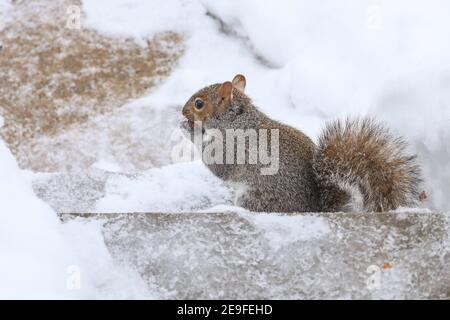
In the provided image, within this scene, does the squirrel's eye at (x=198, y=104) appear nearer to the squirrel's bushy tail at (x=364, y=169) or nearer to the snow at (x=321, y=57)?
the squirrel's bushy tail at (x=364, y=169)

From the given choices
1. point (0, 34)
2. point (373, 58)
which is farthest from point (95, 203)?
point (0, 34)

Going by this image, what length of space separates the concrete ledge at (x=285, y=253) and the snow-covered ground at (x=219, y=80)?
29mm

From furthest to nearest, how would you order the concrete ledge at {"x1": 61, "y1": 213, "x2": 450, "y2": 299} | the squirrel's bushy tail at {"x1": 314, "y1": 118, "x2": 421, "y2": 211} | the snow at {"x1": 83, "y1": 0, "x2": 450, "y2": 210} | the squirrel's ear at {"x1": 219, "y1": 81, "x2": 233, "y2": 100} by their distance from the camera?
the snow at {"x1": 83, "y1": 0, "x2": 450, "y2": 210} → the squirrel's ear at {"x1": 219, "y1": 81, "x2": 233, "y2": 100} → the squirrel's bushy tail at {"x1": 314, "y1": 118, "x2": 421, "y2": 211} → the concrete ledge at {"x1": 61, "y1": 213, "x2": 450, "y2": 299}

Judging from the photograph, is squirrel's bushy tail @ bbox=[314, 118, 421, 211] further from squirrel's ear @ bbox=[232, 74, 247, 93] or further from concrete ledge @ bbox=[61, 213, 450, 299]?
concrete ledge @ bbox=[61, 213, 450, 299]

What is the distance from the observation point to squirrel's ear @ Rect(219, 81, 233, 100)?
3393 millimetres

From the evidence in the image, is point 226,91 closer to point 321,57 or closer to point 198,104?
point 198,104

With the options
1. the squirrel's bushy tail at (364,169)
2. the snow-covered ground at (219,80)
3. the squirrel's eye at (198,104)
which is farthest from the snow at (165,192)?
the squirrel's bushy tail at (364,169)

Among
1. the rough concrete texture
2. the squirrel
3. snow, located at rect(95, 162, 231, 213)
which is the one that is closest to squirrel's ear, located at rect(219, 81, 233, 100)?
the squirrel

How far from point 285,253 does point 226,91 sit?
1.31 m

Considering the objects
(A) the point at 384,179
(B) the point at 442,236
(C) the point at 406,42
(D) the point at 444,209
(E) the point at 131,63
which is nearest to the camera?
(B) the point at 442,236

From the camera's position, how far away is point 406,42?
467 cm

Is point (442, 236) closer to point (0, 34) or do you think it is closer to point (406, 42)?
point (406, 42)

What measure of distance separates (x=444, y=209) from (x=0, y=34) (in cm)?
378

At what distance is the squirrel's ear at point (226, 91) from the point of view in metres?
3.39
